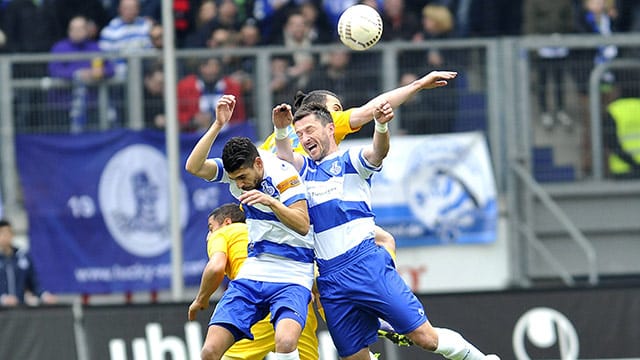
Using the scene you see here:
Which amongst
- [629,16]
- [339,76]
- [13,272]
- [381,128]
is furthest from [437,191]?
[381,128]

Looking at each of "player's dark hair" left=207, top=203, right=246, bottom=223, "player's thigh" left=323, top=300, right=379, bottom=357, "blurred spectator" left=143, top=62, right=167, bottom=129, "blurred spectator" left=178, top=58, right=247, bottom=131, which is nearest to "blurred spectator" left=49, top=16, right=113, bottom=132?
"blurred spectator" left=143, top=62, right=167, bottom=129

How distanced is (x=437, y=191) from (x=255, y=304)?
5.51 m

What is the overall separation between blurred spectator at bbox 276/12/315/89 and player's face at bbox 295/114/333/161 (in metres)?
5.05

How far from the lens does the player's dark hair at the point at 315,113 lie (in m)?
9.65

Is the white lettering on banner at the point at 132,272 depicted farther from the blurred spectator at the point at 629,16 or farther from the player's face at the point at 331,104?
the blurred spectator at the point at 629,16

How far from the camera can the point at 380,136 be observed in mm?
9336

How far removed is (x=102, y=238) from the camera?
14758mm

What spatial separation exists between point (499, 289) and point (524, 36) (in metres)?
3.34

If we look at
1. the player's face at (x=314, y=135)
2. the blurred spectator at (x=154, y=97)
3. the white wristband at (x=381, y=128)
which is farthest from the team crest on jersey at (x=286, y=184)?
the blurred spectator at (x=154, y=97)

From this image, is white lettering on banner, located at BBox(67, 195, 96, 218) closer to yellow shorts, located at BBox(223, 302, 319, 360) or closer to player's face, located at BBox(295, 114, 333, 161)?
yellow shorts, located at BBox(223, 302, 319, 360)

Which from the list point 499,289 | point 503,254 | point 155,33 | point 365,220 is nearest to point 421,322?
point 365,220

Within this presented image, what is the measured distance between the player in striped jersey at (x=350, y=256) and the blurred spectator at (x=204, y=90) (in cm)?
511

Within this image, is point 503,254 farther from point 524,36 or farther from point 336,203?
point 336,203

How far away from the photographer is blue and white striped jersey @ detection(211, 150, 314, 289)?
373 inches
